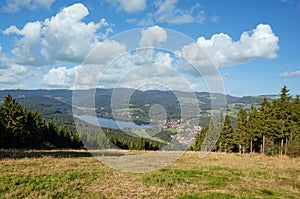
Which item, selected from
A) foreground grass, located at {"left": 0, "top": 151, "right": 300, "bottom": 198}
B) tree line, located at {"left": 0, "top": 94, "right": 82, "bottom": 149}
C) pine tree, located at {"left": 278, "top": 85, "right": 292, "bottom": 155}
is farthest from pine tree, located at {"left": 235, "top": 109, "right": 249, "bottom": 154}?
tree line, located at {"left": 0, "top": 94, "right": 82, "bottom": 149}

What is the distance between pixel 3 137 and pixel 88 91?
3500 cm

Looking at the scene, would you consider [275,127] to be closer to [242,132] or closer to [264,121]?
[264,121]

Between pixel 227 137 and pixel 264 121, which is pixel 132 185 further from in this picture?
pixel 227 137

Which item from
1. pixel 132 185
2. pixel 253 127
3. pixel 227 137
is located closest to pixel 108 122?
pixel 132 185

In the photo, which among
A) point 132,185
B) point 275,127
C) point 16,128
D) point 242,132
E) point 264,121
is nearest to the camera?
point 132,185

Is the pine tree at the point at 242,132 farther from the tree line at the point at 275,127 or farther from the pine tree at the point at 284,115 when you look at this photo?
the pine tree at the point at 284,115

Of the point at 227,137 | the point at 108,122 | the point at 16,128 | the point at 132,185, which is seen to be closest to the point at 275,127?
the point at 227,137

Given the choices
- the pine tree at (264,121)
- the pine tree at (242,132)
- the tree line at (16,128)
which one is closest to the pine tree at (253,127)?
the pine tree at (264,121)

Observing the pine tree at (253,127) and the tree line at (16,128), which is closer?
the tree line at (16,128)

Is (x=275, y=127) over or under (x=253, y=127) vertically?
over

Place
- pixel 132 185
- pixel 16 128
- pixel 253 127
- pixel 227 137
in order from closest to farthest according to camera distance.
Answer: pixel 132 185 → pixel 16 128 → pixel 253 127 → pixel 227 137

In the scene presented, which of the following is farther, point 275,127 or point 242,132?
point 242,132

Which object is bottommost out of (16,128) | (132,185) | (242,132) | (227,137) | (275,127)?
(227,137)

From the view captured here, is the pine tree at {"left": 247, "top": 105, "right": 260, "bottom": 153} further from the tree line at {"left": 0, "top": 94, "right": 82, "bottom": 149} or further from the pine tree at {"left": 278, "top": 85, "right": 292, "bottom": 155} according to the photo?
the tree line at {"left": 0, "top": 94, "right": 82, "bottom": 149}
